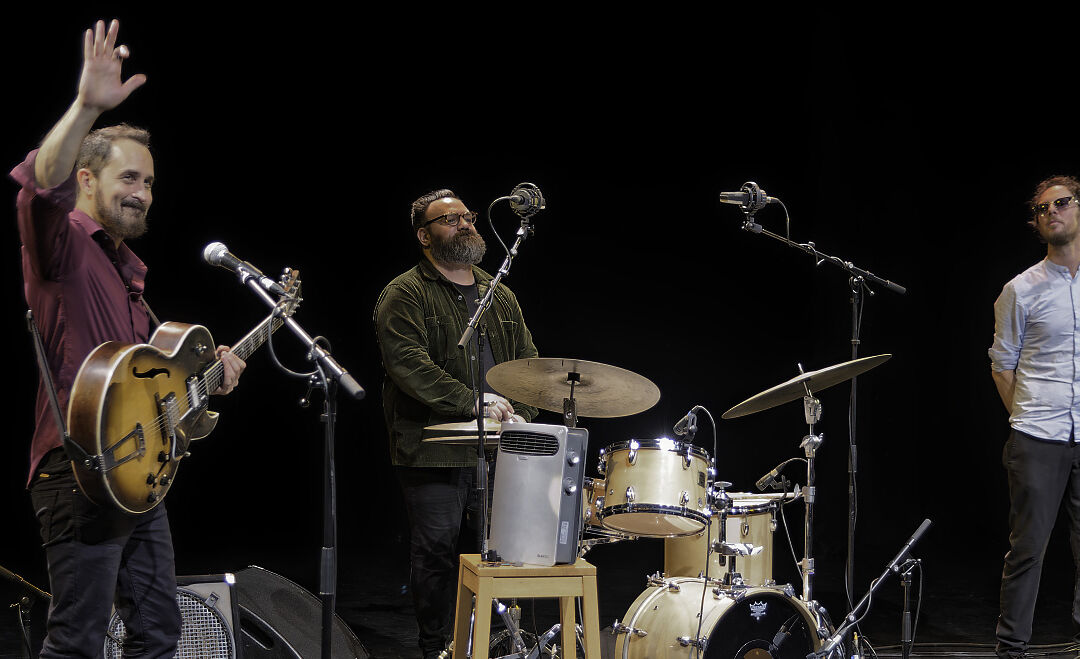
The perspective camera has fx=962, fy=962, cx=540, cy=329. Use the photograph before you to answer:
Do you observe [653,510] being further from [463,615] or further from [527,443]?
[463,615]

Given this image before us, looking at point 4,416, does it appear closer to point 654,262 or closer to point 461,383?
point 461,383

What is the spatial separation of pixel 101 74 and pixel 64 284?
1.63ft

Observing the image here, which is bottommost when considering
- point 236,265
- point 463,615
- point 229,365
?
point 463,615

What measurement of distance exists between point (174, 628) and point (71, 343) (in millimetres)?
757

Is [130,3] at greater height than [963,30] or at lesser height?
lesser

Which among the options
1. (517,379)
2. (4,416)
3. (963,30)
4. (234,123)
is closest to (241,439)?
(4,416)

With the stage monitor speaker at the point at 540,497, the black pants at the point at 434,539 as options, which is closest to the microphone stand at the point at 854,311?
the stage monitor speaker at the point at 540,497

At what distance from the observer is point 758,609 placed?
3574 millimetres

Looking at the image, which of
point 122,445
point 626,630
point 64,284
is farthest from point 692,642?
point 64,284

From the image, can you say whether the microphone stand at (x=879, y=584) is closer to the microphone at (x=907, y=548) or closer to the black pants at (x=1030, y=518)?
the microphone at (x=907, y=548)

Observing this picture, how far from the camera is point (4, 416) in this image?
222 inches

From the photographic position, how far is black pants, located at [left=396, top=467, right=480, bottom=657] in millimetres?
3623

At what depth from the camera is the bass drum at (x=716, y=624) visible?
11.3 ft

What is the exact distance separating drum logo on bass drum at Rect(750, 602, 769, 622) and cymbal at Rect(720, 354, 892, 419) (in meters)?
0.71
